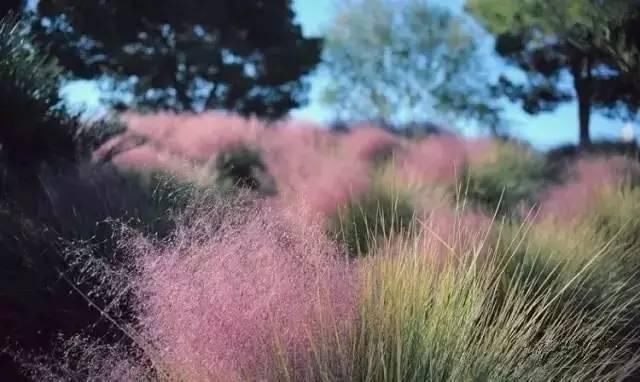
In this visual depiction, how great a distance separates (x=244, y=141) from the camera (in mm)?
12156

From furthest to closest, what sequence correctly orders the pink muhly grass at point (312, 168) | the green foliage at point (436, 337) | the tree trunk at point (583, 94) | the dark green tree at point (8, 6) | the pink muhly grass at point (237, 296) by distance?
the tree trunk at point (583, 94), the dark green tree at point (8, 6), the pink muhly grass at point (312, 168), the green foliage at point (436, 337), the pink muhly grass at point (237, 296)

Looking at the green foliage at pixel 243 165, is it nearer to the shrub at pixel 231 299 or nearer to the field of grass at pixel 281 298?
the field of grass at pixel 281 298

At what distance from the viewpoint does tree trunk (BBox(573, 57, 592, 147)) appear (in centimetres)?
2266

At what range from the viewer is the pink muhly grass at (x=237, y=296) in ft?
10.5

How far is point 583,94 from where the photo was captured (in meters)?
23.2

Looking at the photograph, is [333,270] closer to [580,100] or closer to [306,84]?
[580,100]

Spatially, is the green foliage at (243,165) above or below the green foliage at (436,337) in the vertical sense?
below

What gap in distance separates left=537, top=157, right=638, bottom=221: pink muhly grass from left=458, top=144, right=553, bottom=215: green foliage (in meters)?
0.34

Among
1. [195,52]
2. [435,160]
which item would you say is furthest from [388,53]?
[435,160]

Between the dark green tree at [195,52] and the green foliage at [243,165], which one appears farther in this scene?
the dark green tree at [195,52]

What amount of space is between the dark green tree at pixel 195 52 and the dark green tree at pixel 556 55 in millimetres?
6144

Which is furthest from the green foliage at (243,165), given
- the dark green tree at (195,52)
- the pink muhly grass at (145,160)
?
the dark green tree at (195,52)

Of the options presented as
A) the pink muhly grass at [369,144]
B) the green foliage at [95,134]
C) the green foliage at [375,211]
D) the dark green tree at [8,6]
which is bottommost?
the pink muhly grass at [369,144]

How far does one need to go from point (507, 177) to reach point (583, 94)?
12.1m
